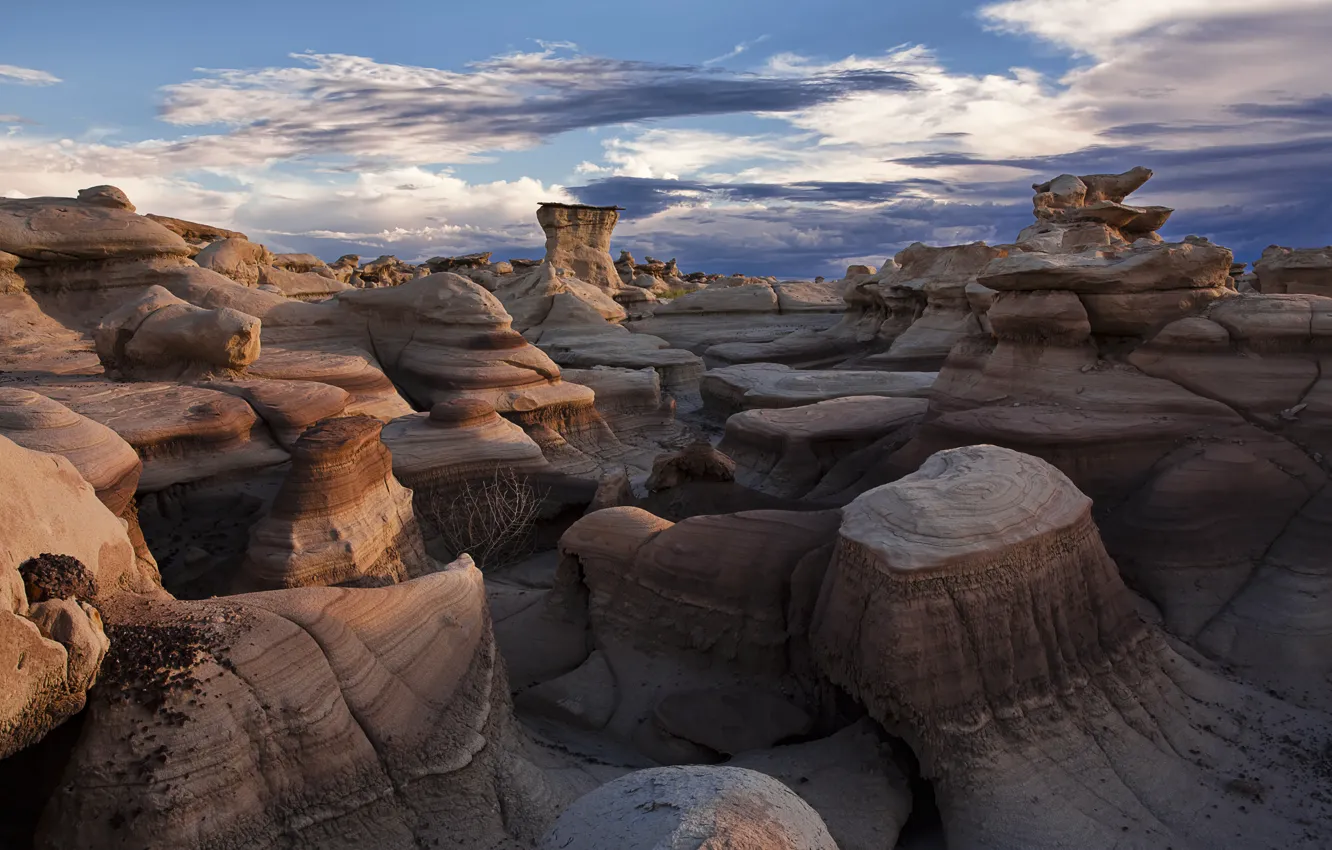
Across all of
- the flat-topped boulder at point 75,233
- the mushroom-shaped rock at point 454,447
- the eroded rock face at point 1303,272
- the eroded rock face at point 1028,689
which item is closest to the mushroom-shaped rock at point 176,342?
the mushroom-shaped rock at point 454,447

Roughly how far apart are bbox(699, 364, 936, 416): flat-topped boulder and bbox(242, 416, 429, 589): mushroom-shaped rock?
739cm

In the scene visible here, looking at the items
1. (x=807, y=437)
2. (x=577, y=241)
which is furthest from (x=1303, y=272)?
(x=577, y=241)

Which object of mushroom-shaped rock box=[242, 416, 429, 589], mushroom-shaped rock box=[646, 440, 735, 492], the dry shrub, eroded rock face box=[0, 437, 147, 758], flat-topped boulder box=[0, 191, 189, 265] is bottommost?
the dry shrub

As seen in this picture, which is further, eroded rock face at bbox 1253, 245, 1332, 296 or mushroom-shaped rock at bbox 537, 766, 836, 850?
eroded rock face at bbox 1253, 245, 1332, 296

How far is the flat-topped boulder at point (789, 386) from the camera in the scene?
13.1 metres

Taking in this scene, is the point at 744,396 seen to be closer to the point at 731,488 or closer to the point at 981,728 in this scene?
the point at 731,488

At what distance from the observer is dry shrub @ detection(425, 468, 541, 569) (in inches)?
341

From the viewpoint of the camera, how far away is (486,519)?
8.83 meters

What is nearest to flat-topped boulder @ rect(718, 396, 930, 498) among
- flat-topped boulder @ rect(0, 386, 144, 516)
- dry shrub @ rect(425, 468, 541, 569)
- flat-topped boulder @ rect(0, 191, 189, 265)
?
dry shrub @ rect(425, 468, 541, 569)

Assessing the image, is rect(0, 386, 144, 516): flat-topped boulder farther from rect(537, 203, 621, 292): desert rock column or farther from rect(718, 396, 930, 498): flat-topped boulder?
rect(537, 203, 621, 292): desert rock column

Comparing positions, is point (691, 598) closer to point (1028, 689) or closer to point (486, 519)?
point (1028, 689)

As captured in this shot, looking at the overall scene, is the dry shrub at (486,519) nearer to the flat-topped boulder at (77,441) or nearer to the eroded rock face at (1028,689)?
the flat-topped boulder at (77,441)

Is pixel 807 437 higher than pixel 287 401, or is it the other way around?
pixel 287 401

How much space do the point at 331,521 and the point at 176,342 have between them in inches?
163
